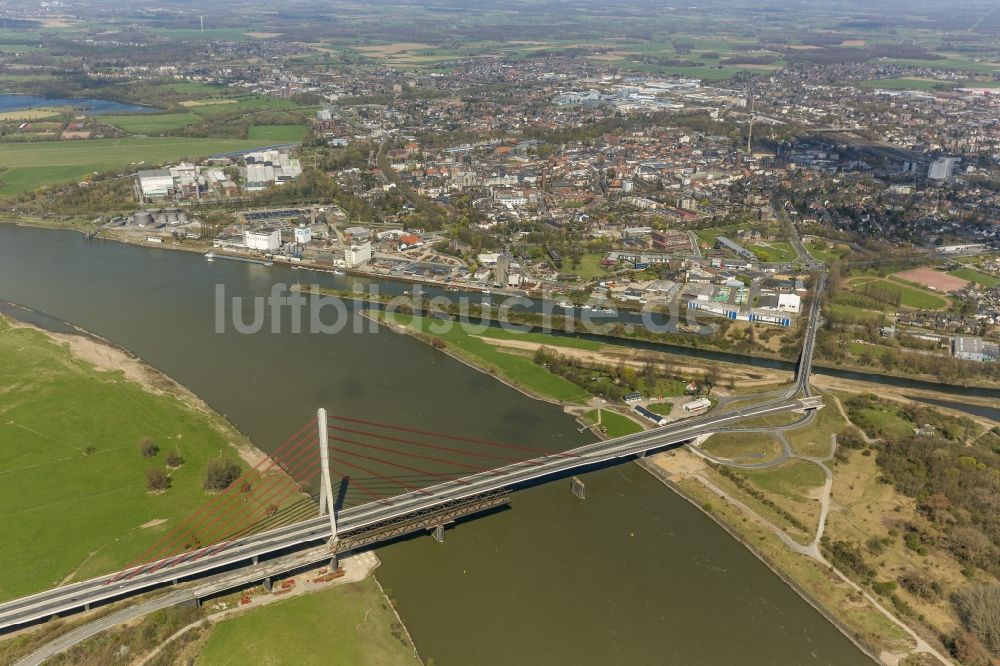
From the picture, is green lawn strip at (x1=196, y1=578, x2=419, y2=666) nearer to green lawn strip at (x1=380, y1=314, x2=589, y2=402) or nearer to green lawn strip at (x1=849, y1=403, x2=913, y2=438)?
green lawn strip at (x1=380, y1=314, x2=589, y2=402)

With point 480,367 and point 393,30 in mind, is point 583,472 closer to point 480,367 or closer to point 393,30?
point 480,367

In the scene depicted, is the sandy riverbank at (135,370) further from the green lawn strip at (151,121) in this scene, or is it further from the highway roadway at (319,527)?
the green lawn strip at (151,121)

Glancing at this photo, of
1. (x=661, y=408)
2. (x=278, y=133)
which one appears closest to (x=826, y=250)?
(x=661, y=408)

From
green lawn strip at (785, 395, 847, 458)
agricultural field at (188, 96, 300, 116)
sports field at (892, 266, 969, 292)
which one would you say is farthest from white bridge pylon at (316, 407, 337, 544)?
agricultural field at (188, 96, 300, 116)

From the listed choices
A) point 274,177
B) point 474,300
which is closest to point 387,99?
point 274,177

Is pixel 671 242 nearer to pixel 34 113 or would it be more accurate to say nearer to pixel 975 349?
pixel 975 349

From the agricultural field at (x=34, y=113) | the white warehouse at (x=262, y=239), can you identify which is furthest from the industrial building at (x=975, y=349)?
the agricultural field at (x=34, y=113)
